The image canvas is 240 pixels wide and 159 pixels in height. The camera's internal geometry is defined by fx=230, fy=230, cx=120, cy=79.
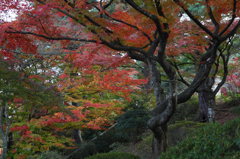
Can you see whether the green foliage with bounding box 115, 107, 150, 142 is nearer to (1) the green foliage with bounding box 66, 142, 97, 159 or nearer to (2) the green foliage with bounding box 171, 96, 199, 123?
(1) the green foliage with bounding box 66, 142, 97, 159

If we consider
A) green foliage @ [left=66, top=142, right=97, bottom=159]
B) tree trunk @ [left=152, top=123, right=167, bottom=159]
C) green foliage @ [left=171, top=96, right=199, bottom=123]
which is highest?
green foliage @ [left=171, top=96, right=199, bottom=123]

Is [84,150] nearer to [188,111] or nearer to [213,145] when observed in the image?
[188,111]

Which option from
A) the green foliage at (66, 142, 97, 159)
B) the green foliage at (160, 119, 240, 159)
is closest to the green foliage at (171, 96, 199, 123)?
the green foliage at (66, 142, 97, 159)

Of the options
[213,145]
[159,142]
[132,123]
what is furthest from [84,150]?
[213,145]

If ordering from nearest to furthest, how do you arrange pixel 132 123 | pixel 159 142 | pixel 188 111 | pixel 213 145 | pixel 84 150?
pixel 213 145 → pixel 159 142 → pixel 132 123 → pixel 84 150 → pixel 188 111

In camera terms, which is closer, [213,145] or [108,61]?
[213,145]

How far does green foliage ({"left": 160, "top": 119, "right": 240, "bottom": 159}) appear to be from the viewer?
14.0 feet

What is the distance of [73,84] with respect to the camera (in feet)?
27.6

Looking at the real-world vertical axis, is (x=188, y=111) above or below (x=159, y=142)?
above

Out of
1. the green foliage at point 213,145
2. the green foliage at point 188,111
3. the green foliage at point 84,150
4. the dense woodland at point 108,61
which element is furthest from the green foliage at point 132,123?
the green foliage at point 213,145

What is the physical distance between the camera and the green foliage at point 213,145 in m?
4.27

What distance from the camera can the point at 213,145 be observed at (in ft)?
15.1

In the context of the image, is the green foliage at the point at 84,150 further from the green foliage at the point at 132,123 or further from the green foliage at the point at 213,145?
the green foliage at the point at 213,145

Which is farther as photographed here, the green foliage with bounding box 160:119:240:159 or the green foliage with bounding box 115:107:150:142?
the green foliage with bounding box 115:107:150:142
